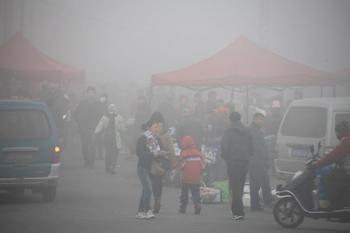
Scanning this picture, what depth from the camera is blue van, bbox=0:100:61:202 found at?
43.9ft

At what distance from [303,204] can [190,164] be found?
8.39 feet

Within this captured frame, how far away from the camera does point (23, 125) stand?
13.9 meters

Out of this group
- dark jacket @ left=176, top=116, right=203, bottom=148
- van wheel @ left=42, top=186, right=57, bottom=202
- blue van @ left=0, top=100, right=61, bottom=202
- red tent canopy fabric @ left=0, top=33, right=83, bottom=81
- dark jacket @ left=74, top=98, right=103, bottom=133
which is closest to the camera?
blue van @ left=0, top=100, right=61, bottom=202

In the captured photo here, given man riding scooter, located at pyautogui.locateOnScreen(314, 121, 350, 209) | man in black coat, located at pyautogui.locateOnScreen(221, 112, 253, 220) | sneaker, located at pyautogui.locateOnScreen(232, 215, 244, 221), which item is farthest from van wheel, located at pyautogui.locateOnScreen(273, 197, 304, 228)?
man in black coat, located at pyautogui.locateOnScreen(221, 112, 253, 220)

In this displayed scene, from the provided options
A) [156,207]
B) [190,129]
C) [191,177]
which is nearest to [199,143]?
[190,129]

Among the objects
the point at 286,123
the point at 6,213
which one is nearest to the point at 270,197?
the point at 286,123

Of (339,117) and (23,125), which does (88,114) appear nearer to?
(23,125)

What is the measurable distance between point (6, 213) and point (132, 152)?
40.8ft

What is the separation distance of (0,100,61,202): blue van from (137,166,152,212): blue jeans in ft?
7.04

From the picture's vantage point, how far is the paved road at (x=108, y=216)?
433 inches

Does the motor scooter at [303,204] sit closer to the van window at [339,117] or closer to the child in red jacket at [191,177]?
the child in red jacket at [191,177]

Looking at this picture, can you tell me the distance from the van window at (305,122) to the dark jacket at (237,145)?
257 centimetres

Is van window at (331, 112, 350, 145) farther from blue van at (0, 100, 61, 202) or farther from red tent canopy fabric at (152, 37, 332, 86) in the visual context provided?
red tent canopy fabric at (152, 37, 332, 86)

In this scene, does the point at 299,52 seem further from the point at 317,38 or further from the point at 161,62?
the point at 161,62
